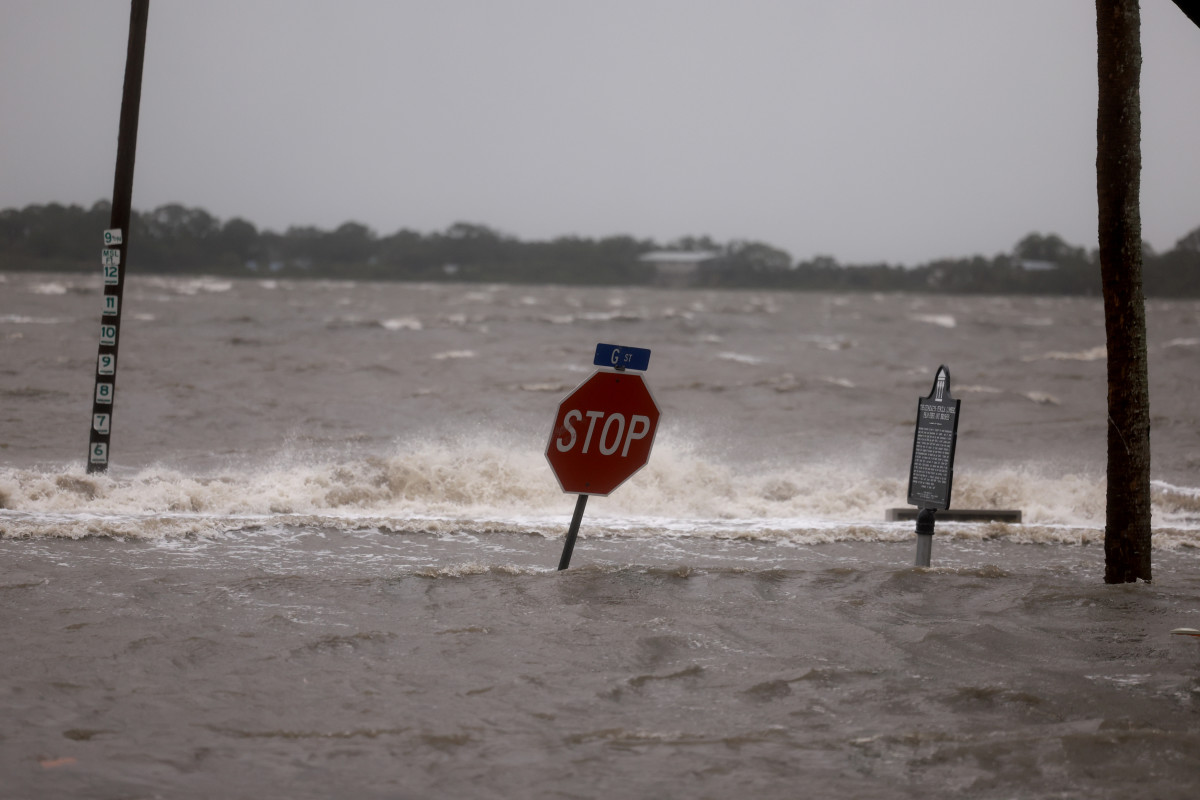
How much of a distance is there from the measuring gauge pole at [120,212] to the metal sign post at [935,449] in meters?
7.51

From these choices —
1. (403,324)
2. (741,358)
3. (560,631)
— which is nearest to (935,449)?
(560,631)

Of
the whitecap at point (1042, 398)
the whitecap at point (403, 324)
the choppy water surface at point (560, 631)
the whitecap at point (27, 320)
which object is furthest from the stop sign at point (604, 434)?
the whitecap at point (403, 324)

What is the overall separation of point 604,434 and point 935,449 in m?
1.98

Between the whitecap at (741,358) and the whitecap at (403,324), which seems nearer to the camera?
the whitecap at (741,358)

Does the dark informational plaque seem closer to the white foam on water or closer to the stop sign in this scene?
the stop sign

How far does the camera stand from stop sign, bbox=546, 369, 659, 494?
6188 mm

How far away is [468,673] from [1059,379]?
27.7 meters

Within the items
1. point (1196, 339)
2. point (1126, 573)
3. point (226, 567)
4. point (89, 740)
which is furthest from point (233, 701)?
point (1196, 339)

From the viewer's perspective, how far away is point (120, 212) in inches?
395

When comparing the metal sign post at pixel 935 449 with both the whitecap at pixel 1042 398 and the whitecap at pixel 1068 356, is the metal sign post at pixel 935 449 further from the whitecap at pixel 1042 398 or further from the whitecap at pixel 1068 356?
the whitecap at pixel 1068 356

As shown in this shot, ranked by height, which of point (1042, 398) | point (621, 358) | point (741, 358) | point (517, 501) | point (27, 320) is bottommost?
point (517, 501)

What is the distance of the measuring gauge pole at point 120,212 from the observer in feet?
32.7

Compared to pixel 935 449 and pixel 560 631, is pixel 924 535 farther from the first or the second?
pixel 560 631

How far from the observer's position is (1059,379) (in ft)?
94.2
